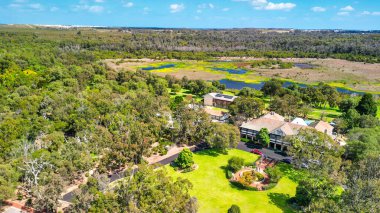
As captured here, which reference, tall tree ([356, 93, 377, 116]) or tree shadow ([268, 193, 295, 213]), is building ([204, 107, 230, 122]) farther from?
tall tree ([356, 93, 377, 116])

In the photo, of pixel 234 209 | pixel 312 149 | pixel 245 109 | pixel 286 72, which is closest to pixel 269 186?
pixel 234 209

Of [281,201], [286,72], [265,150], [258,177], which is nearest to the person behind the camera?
[281,201]

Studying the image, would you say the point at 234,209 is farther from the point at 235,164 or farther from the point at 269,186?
the point at 235,164

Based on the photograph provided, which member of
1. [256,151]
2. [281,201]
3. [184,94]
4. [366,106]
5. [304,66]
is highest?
[304,66]

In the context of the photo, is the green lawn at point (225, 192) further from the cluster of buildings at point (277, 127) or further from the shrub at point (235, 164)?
the cluster of buildings at point (277, 127)

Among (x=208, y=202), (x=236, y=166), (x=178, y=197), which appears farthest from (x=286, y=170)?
(x=178, y=197)

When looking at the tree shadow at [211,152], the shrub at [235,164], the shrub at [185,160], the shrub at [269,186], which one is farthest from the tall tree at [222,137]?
the shrub at [269,186]

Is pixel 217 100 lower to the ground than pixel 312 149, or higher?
lower
